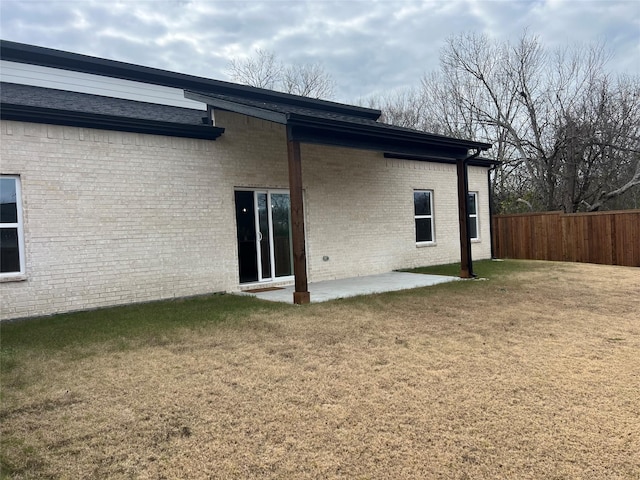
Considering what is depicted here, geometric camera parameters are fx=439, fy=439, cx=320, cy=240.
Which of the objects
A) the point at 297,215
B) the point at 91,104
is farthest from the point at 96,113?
the point at 297,215

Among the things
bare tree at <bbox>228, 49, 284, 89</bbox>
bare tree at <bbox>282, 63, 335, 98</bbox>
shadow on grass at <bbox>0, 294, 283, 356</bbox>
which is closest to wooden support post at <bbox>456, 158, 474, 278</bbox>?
shadow on grass at <bbox>0, 294, 283, 356</bbox>

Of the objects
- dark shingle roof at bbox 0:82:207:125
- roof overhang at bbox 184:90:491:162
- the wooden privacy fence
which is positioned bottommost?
the wooden privacy fence

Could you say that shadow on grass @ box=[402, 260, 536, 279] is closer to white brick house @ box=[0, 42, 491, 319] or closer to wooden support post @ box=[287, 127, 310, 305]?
white brick house @ box=[0, 42, 491, 319]

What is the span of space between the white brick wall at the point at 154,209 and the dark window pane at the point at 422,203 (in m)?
1.71

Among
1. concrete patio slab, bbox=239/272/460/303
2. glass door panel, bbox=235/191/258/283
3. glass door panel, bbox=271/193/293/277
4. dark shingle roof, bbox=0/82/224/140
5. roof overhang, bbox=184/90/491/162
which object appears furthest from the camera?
glass door panel, bbox=271/193/293/277

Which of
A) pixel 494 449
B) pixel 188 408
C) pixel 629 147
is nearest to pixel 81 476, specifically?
pixel 188 408

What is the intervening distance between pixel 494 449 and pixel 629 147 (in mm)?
20050

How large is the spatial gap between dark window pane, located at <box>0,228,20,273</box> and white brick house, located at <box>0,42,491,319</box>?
2 centimetres

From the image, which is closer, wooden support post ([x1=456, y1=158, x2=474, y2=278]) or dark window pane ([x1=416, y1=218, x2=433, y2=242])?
wooden support post ([x1=456, y1=158, x2=474, y2=278])

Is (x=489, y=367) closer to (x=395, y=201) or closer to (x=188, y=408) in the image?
(x=188, y=408)

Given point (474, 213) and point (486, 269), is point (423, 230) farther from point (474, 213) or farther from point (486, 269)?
point (474, 213)

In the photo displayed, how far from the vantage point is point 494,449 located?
8.44ft

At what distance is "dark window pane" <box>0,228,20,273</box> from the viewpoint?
6.73m

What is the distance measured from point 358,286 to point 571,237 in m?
8.42
